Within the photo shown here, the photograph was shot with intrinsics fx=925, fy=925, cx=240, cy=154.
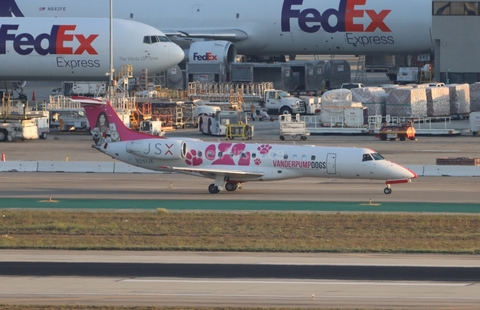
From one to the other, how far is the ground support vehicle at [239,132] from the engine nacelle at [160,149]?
1747cm

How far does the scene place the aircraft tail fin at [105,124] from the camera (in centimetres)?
3542

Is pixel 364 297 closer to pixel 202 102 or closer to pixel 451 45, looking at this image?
pixel 202 102

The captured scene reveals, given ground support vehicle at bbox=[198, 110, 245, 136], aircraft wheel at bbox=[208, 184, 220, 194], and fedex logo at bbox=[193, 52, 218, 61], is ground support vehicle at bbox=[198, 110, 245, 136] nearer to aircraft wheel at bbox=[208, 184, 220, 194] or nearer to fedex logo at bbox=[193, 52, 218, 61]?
fedex logo at bbox=[193, 52, 218, 61]

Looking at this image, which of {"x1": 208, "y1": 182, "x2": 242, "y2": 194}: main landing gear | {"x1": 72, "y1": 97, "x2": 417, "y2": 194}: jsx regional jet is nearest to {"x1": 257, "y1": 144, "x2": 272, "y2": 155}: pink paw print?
{"x1": 72, "y1": 97, "x2": 417, "y2": 194}: jsx regional jet

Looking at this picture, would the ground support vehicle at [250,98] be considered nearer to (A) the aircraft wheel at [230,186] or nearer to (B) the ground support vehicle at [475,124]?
(B) the ground support vehicle at [475,124]

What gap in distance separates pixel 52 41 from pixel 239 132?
1646 centimetres

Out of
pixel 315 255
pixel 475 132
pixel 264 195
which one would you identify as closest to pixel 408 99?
pixel 475 132

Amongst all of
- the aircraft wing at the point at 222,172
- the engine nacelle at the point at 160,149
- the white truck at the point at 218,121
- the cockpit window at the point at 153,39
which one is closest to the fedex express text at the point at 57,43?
the cockpit window at the point at 153,39

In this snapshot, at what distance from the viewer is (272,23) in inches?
2886

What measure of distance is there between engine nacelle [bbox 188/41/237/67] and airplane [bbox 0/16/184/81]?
8.27 metres

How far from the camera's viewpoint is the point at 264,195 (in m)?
34.0

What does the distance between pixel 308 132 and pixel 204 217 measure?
2438cm

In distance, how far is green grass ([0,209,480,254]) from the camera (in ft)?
77.7

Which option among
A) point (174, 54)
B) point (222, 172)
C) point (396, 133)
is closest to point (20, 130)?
point (174, 54)
